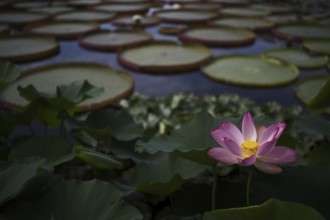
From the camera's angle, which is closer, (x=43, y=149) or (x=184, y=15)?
(x=43, y=149)

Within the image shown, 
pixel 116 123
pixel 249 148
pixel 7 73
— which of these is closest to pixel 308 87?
pixel 116 123

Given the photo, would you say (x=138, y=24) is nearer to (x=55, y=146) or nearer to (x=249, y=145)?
(x=55, y=146)

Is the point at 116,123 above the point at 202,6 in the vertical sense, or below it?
above

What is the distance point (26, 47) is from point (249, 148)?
2.65 metres

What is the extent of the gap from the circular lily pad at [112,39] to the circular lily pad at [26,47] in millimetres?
312

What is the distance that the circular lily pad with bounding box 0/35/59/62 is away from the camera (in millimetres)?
2516

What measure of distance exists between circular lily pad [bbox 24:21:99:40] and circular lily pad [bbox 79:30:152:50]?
165 mm

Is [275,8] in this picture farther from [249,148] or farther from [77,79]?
[249,148]

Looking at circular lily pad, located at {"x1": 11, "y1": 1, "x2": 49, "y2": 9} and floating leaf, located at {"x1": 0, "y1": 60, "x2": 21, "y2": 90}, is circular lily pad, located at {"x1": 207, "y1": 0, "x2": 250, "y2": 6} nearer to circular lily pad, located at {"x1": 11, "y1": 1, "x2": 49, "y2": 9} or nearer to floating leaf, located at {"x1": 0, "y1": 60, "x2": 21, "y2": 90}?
circular lily pad, located at {"x1": 11, "y1": 1, "x2": 49, "y2": 9}

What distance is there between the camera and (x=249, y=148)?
58cm

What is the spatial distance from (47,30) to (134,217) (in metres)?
3.17

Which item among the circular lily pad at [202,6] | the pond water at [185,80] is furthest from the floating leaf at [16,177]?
the circular lily pad at [202,6]

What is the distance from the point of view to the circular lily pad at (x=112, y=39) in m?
2.81

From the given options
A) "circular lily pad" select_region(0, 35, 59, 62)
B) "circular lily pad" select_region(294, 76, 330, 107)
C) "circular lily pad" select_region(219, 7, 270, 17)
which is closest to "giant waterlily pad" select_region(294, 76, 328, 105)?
"circular lily pad" select_region(294, 76, 330, 107)
